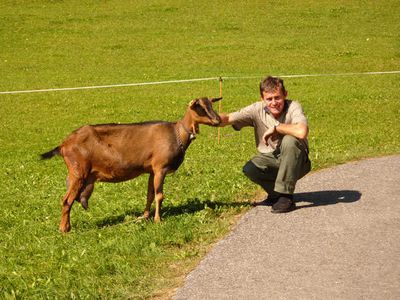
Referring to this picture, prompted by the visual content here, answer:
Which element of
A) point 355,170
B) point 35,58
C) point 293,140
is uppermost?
point 293,140

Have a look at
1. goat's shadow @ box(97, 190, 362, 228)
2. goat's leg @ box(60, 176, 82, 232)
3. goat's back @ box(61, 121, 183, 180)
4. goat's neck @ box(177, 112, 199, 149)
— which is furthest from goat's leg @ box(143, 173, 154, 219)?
goat's leg @ box(60, 176, 82, 232)

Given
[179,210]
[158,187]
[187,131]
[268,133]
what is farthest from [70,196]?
[268,133]

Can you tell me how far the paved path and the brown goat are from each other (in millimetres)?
1119

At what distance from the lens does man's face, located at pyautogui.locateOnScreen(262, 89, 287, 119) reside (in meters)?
8.77

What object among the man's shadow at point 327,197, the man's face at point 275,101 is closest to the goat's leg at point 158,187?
the man's face at point 275,101

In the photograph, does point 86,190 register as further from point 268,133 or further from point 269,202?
point 268,133

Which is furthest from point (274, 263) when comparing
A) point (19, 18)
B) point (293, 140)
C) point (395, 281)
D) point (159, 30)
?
point (19, 18)

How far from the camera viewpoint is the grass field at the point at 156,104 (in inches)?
315

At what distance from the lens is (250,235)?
8172mm

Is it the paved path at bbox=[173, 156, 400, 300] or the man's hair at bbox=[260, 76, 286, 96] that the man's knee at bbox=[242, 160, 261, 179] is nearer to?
the paved path at bbox=[173, 156, 400, 300]

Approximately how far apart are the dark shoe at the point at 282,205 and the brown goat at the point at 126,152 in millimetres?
1216

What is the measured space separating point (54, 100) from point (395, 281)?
63.7 feet

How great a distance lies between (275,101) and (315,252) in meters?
1.99

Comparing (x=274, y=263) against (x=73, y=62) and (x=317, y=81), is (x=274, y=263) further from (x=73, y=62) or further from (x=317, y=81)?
(x=73, y=62)
